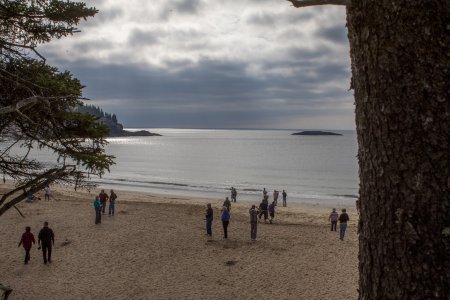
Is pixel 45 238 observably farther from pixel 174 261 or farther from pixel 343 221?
pixel 343 221

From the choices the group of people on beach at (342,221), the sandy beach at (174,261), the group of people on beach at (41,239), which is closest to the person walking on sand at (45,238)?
the group of people on beach at (41,239)

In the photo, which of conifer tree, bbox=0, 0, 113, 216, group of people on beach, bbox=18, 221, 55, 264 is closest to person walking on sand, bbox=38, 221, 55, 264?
group of people on beach, bbox=18, 221, 55, 264

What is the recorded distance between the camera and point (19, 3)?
8.18 meters

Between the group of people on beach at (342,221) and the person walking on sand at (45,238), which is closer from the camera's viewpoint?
the person walking on sand at (45,238)

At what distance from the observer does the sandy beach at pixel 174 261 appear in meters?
12.7

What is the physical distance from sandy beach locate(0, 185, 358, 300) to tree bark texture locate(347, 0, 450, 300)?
1125 cm

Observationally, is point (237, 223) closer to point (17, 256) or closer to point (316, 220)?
point (316, 220)

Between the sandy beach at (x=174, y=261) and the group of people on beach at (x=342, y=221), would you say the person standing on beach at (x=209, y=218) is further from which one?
the group of people on beach at (x=342, y=221)

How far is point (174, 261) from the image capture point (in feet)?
50.4

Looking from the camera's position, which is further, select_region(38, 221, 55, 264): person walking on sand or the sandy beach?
select_region(38, 221, 55, 264): person walking on sand

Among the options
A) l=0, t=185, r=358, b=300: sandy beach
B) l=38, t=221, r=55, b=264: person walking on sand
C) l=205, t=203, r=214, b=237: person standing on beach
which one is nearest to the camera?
l=0, t=185, r=358, b=300: sandy beach

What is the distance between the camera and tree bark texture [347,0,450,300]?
1.50 metres

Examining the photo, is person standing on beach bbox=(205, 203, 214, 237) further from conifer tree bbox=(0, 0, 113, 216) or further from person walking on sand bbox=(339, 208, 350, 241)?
conifer tree bbox=(0, 0, 113, 216)

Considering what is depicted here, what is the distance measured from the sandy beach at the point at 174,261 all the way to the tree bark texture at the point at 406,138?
443 inches
